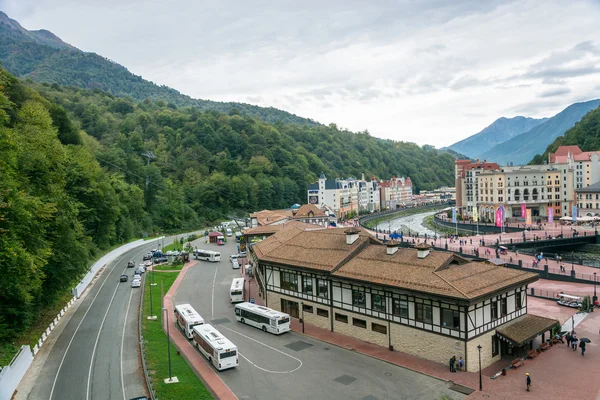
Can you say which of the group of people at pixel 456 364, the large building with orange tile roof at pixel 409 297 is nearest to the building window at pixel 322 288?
the large building with orange tile roof at pixel 409 297

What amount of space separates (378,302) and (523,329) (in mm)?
8484

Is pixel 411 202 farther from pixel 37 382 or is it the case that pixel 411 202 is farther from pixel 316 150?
pixel 37 382

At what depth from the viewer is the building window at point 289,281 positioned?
34375mm

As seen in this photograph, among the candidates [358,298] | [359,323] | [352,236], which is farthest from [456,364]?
[352,236]

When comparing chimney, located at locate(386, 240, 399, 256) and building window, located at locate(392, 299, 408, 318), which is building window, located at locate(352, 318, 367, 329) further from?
chimney, located at locate(386, 240, 399, 256)

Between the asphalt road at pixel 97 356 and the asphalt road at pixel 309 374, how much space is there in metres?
4.71

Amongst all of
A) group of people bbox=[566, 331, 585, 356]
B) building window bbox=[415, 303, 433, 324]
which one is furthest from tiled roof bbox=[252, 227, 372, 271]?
group of people bbox=[566, 331, 585, 356]

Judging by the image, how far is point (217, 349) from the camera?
2477cm

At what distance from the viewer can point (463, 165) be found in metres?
122

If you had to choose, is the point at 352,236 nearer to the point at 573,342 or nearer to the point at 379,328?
the point at 379,328

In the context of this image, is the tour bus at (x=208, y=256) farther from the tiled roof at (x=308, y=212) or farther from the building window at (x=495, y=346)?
the building window at (x=495, y=346)

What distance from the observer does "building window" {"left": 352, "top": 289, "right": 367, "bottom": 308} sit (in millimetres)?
29250

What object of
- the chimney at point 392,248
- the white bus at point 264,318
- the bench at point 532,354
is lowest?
the bench at point 532,354

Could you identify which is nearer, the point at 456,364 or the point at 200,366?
the point at 456,364
